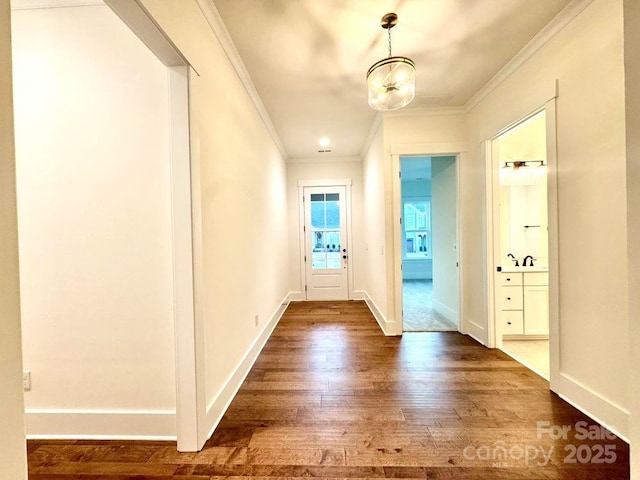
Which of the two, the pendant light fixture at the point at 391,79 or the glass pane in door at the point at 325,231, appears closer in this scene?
the pendant light fixture at the point at 391,79

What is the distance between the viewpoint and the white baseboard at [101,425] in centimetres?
167

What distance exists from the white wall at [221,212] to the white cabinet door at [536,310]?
3082mm

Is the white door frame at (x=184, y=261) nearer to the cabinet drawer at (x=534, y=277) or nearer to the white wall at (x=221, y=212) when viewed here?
the white wall at (x=221, y=212)

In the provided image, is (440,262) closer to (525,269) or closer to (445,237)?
(445,237)

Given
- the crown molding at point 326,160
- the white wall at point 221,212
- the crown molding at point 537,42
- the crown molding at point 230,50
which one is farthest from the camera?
the crown molding at point 326,160

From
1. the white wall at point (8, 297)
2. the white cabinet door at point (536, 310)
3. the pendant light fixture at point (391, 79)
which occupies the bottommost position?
the white cabinet door at point (536, 310)

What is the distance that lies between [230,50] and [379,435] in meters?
2.94

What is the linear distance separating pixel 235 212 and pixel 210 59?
1.11 meters

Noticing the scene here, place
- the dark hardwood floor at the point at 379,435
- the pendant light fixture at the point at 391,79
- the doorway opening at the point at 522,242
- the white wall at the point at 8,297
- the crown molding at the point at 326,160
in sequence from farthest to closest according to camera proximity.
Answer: the crown molding at the point at 326,160 → the doorway opening at the point at 522,242 → the pendant light fixture at the point at 391,79 → the dark hardwood floor at the point at 379,435 → the white wall at the point at 8,297

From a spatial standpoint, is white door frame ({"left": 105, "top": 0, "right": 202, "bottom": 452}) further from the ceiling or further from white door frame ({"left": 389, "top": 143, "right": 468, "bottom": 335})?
white door frame ({"left": 389, "top": 143, "right": 468, "bottom": 335})

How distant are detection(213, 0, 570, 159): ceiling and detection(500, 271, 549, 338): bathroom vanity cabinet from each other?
2.19 meters

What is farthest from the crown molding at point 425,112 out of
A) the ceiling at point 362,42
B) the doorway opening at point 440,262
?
the doorway opening at point 440,262

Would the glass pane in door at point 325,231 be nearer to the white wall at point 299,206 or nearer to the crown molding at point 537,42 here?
the white wall at point 299,206

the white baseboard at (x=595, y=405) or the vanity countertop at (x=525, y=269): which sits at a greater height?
the vanity countertop at (x=525, y=269)
